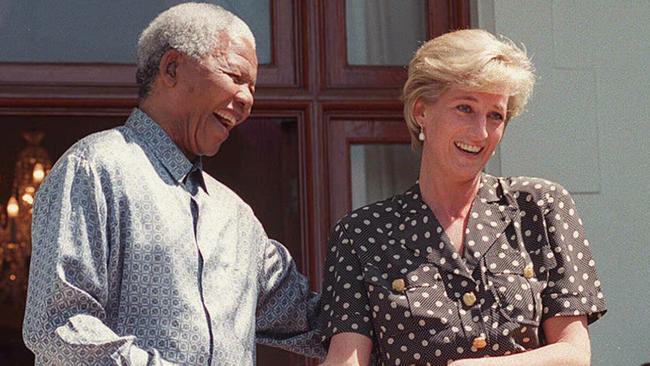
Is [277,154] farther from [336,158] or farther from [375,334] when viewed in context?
[375,334]

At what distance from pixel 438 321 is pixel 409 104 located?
1.71ft

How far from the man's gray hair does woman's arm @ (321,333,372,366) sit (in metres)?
0.70

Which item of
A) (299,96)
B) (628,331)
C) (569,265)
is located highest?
(299,96)

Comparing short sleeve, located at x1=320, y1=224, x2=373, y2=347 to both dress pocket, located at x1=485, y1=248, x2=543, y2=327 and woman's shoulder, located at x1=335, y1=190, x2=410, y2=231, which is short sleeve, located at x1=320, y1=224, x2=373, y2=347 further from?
dress pocket, located at x1=485, y1=248, x2=543, y2=327

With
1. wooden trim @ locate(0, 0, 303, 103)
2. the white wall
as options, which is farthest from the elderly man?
the white wall

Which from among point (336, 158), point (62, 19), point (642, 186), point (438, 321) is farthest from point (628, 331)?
point (62, 19)

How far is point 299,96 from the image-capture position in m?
4.51

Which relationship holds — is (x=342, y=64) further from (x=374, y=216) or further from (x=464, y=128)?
(x=464, y=128)

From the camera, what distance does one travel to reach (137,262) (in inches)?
123

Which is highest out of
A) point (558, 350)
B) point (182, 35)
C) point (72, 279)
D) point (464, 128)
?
point (182, 35)

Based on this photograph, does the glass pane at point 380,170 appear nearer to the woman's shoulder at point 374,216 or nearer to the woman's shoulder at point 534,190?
the woman's shoulder at point 374,216

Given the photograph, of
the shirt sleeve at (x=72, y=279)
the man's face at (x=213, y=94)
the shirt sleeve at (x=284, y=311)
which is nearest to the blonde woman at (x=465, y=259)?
the shirt sleeve at (x=284, y=311)

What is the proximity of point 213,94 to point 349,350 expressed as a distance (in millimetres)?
647

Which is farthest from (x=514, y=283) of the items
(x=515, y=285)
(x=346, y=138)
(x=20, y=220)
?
(x=20, y=220)
